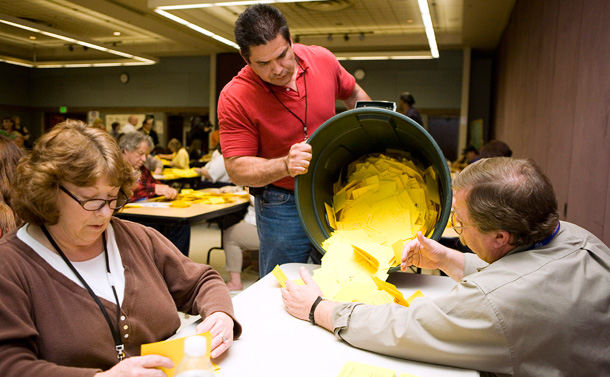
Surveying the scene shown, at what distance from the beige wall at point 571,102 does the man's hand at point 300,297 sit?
1561 millimetres

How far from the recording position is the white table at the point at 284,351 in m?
1.04

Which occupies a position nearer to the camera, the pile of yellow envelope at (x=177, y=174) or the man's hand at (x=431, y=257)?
the man's hand at (x=431, y=257)

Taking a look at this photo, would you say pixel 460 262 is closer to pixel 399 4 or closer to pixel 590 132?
pixel 590 132

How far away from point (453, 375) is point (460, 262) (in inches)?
21.2

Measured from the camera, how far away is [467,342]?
1.01 metres

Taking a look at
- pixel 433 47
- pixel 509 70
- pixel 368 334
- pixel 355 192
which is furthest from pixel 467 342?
pixel 433 47

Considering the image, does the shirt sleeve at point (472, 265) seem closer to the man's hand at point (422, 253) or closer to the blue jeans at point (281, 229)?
the man's hand at point (422, 253)

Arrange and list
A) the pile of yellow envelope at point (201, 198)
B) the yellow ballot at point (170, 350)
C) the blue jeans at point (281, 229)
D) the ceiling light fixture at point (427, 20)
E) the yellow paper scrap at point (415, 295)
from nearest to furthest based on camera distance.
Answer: the yellow ballot at point (170, 350) → the yellow paper scrap at point (415, 295) → the blue jeans at point (281, 229) → the pile of yellow envelope at point (201, 198) → the ceiling light fixture at point (427, 20)

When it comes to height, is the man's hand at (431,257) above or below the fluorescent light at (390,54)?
below

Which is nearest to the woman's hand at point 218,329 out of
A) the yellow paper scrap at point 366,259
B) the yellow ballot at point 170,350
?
the yellow ballot at point 170,350

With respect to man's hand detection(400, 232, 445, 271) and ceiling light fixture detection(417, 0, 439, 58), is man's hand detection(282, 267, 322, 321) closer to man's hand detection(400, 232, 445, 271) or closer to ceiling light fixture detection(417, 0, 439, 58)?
man's hand detection(400, 232, 445, 271)

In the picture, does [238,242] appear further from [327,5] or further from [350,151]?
[327,5]

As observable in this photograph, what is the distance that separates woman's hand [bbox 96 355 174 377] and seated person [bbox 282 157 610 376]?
1.47ft

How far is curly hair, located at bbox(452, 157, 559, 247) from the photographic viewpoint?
3.52 feet
